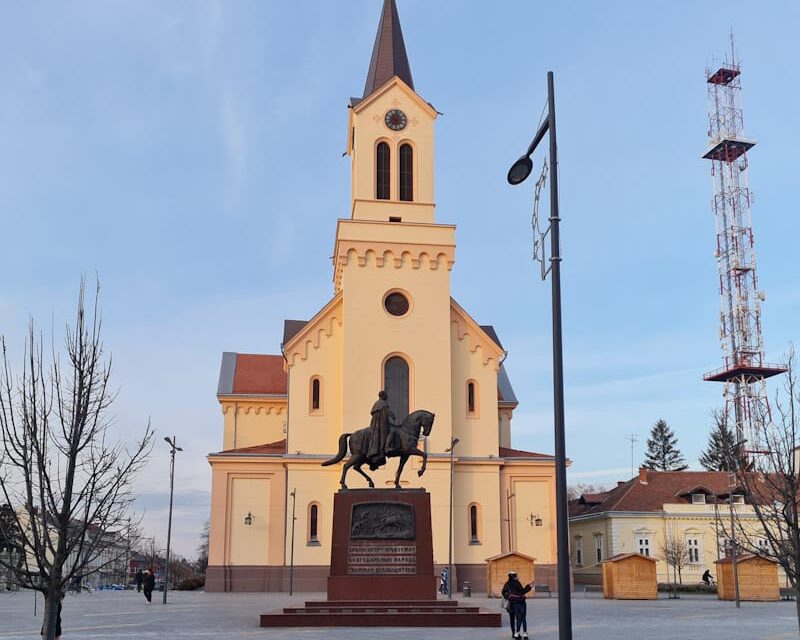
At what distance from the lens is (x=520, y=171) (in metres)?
13.8

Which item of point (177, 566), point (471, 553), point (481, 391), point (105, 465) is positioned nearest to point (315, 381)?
point (481, 391)

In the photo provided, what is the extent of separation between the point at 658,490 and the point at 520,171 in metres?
52.5

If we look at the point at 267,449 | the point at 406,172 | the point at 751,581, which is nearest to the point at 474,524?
the point at 267,449

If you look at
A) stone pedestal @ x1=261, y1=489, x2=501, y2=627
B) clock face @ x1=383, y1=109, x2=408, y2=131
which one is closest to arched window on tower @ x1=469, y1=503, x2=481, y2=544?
clock face @ x1=383, y1=109, x2=408, y2=131

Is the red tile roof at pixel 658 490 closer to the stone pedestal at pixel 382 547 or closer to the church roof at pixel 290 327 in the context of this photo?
the church roof at pixel 290 327

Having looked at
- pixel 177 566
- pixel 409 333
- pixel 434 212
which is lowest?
pixel 177 566

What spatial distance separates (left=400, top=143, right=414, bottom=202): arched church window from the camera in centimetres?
5212

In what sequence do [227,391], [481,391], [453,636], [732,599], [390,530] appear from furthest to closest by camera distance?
[227,391], [481,391], [732,599], [390,530], [453,636]

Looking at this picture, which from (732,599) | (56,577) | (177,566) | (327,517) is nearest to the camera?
(56,577)

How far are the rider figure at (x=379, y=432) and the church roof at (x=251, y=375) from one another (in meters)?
33.1

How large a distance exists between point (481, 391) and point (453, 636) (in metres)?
29.8

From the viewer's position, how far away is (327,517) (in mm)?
46875

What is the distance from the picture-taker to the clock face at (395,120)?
52.4 m

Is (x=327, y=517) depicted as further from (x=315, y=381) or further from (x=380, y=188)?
(x=380, y=188)
